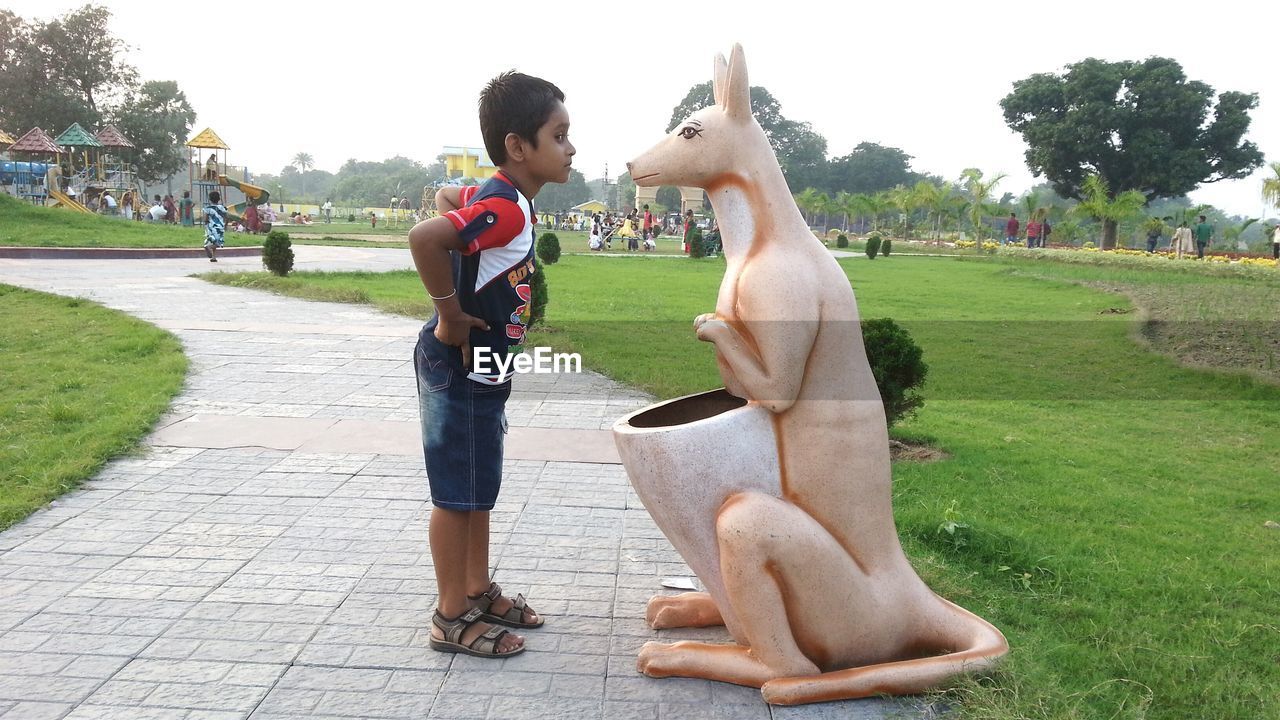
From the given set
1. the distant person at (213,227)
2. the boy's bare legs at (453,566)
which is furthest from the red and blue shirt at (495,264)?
the distant person at (213,227)

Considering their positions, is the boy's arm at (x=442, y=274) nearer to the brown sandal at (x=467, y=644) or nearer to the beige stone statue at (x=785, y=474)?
the beige stone statue at (x=785, y=474)

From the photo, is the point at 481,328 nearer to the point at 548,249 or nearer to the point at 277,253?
the point at 277,253

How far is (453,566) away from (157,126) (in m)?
45.7

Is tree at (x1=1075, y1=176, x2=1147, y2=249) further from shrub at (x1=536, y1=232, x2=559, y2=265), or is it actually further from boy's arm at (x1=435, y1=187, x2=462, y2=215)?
boy's arm at (x1=435, y1=187, x2=462, y2=215)

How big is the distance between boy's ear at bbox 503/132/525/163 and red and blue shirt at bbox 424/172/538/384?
0.07 meters

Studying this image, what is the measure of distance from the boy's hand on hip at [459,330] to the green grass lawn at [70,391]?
9.04 feet

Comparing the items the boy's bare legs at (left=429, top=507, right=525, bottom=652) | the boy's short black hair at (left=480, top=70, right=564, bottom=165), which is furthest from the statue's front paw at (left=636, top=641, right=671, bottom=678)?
the boy's short black hair at (left=480, top=70, right=564, bottom=165)

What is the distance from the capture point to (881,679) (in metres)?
2.70

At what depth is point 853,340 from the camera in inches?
108

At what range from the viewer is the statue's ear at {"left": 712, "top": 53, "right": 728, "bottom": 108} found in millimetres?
2822

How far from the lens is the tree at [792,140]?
71.6 metres

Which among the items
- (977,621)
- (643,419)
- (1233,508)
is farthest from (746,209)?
(1233,508)

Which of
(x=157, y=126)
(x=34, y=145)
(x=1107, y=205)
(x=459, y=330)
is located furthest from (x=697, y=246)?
(x=157, y=126)

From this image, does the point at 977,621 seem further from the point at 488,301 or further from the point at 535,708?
the point at 488,301
